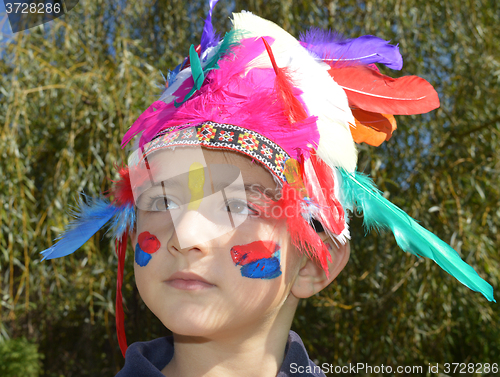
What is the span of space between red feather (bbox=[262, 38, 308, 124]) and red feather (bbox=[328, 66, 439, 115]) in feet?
0.62

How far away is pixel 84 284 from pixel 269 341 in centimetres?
113

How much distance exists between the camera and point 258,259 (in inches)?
34.4

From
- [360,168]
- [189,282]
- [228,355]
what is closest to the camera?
[189,282]

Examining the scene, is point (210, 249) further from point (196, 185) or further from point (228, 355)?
point (228, 355)

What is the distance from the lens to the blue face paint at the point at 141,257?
35.9 inches

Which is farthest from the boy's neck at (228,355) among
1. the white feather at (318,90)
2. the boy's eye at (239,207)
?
the white feather at (318,90)

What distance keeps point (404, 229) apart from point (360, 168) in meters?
0.90

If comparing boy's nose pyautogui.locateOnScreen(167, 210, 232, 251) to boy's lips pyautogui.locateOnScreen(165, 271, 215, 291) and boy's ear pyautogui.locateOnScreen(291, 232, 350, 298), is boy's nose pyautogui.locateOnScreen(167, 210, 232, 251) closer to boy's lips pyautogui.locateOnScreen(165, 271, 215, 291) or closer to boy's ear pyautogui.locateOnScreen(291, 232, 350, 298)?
boy's lips pyautogui.locateOnScreen(165, 271, 215, 291)

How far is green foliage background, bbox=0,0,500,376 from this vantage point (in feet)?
5.70

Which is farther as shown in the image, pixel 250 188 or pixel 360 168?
pixel 360 168

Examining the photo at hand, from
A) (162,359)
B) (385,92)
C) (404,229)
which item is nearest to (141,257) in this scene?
(162,359)

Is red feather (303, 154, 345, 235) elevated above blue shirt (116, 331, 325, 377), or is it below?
above

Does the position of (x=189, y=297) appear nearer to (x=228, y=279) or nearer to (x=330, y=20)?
(x=228, y=279)

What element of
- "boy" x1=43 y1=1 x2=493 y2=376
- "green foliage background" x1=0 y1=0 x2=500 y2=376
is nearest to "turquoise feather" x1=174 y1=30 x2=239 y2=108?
"boy" x1=43 y1=1 x2=493 y2=376
